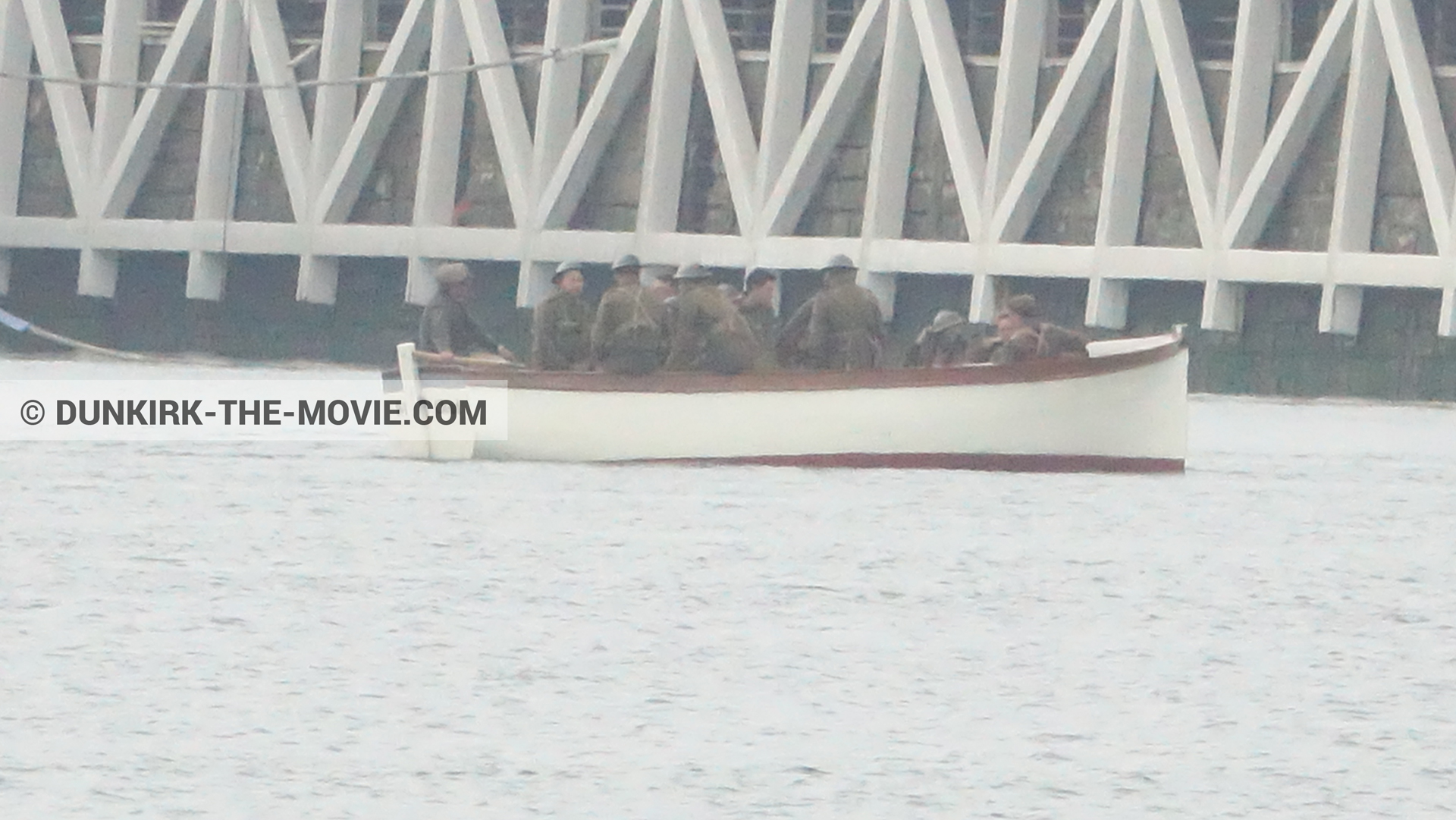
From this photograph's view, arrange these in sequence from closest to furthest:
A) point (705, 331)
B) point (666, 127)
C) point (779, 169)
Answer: point (705, 331) < point (779, 169) < point (666, 127)

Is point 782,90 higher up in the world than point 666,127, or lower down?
higher up

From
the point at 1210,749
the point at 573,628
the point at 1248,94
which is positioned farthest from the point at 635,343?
the point at 1248,94

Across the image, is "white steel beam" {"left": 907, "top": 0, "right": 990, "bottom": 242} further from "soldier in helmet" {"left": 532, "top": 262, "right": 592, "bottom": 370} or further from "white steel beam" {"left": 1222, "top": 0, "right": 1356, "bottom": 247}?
"soldier in helmet" {"left": 532, "top": 262, "right": 592, "bottom": 370}

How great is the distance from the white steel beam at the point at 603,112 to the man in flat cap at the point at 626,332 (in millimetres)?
26370

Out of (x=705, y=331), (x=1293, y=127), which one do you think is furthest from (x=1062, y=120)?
(x=705, y=331)

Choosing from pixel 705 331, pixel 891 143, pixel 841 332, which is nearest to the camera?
pixel 705 331

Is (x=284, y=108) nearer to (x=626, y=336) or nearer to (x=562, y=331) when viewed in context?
(x=562, y=331)

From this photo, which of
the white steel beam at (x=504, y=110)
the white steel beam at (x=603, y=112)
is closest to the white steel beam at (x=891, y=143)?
the white steel beam at (x=603, y=112)

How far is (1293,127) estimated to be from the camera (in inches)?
2015

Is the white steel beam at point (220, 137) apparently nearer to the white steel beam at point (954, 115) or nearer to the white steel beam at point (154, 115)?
the white steel beam at point (154, 115)

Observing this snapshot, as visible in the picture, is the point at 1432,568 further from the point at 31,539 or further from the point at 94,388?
the point at 94,388

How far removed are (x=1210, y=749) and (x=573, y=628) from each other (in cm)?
481

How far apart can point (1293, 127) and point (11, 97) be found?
2196 cm

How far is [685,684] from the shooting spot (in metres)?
17.9
